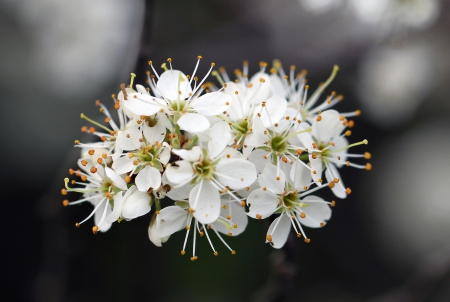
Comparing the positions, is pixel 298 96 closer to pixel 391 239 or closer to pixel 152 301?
pixel 152 301

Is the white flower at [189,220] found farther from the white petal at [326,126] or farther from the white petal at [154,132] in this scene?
the white petal at [326,126]

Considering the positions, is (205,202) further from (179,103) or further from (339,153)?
(339,153)

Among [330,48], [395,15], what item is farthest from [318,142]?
[330,48]

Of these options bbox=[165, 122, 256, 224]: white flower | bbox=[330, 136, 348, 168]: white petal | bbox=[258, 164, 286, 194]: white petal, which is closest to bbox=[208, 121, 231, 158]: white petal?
bbox=[165, 122, 256, 224]: white flower

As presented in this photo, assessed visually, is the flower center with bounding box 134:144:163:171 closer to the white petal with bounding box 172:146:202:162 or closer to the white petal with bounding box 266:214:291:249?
the white petal with bounding box 172:146:202:162

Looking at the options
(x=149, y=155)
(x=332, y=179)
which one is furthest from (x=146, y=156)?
(x=332, y=179)
